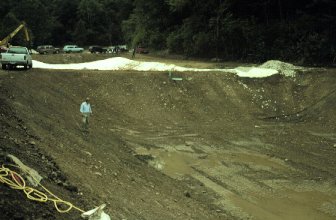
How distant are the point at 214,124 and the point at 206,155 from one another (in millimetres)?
6591

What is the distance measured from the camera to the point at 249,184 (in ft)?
51.9

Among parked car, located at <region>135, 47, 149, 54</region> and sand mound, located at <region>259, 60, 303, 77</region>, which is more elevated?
parked car, located at <region>135, 47, 149, 54</region>

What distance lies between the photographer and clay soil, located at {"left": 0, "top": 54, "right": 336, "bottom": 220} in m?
11.9

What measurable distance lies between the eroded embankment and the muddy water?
4 cm

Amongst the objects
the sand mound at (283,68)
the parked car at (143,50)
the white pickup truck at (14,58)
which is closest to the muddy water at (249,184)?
the white pickup truck at (14,58)

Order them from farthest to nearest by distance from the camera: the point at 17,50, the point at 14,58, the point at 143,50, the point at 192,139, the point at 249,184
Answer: the point at 143,50
the point at 17,50
the point at 14,58
the point at 192,139
the point at 249,184

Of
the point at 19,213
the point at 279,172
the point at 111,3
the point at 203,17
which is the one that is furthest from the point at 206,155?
the point at 111,3

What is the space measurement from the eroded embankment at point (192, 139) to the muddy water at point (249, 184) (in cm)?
4

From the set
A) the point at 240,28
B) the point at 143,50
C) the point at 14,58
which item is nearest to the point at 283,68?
the point at 240,28

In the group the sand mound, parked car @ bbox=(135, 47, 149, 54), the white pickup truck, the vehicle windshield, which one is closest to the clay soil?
the sand mound

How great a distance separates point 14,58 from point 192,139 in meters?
13.4

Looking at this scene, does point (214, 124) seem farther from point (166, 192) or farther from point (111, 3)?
point (111, 3)

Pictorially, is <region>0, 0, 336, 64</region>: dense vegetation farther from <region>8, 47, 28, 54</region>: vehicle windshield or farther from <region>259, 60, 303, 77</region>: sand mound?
<region>8, 47, 28, 54</region>: vehicle windshield

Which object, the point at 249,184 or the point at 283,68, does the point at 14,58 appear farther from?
the point at 283,68
